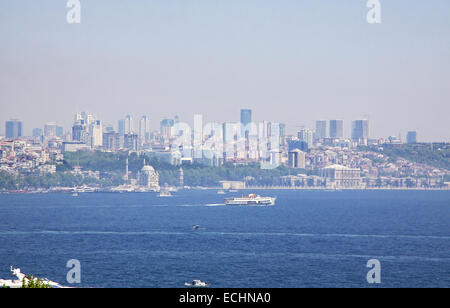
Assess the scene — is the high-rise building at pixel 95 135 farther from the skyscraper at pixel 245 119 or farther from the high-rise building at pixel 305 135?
the high-rise building at pixel 305 135

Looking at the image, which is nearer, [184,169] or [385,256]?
[385,256]

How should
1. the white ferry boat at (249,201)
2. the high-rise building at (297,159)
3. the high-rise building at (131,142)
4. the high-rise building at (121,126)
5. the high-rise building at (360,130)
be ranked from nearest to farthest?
the white ferry boat at (249,201), the high-rise building at (297,159), the high-rise building at (131,142), the high-rise building at (360,130), the high-rise building at (121,126)

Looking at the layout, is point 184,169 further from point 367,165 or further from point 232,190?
point 367,165

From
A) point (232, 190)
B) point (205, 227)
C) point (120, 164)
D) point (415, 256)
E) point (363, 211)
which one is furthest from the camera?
point (120, 164)

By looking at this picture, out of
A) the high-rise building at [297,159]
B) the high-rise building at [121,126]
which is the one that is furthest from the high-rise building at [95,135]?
the high-rise building at [297,159]

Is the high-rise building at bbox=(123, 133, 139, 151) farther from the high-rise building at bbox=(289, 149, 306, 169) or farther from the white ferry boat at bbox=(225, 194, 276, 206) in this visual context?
the white ferry boat at bbox=(225, 194, 276, 206)

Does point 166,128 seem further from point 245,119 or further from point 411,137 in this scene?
point 411,137
